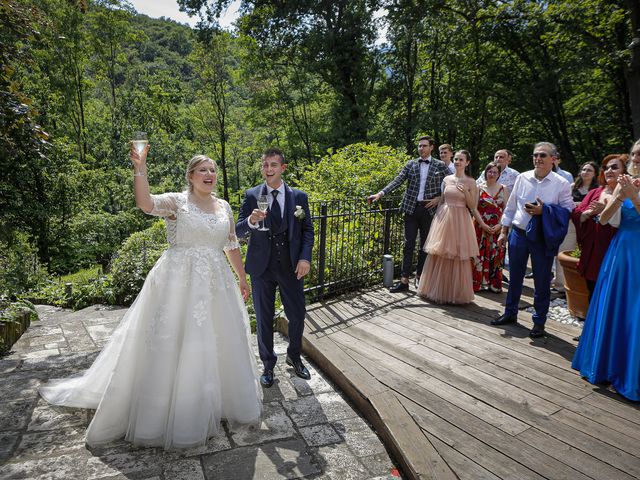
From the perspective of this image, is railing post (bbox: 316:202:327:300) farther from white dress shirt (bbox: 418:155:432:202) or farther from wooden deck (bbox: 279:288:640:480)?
white dress shirt (bbox: 418:155:432:202)

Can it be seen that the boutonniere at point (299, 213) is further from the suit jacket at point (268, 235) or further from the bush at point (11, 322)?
the bush at point (11, 322)

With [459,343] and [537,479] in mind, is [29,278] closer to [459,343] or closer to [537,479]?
[459,343]

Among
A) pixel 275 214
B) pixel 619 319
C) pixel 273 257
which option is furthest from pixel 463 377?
pixel 275 214

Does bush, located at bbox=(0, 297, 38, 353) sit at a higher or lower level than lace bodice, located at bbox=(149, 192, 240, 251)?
lower

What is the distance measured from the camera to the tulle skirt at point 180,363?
3.00 meters

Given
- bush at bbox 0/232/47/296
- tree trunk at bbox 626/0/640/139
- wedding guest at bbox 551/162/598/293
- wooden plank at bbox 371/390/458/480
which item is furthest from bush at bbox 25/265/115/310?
tree trunk at bbox 626/0/640/139

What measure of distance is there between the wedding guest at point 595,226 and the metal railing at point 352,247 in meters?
2.71

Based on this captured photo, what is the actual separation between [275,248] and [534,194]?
306cm

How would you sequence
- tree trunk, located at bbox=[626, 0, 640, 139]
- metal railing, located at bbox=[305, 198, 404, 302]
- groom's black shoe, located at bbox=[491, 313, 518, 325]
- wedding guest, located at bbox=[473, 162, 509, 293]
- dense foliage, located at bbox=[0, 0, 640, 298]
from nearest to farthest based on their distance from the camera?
groom's black shoe, located at bbox=[491, 313, 518, 325], metal railing, located at bbox=[305, 198, 404, 302], wedding guest, located at bbox=[473, 162, 509, 293], tree trunk, located at bbox=[626, 0, 640, 139], dense foliage, located at bbox=[0, 0, 640, 298]

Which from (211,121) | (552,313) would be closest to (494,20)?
(552,313)

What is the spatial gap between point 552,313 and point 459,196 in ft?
6.59

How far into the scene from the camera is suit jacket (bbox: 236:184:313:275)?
3.87 m

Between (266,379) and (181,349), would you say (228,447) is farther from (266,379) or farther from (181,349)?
(266,379)

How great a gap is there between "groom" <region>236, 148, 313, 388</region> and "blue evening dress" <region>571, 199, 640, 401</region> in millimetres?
2634
